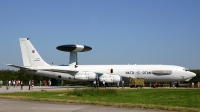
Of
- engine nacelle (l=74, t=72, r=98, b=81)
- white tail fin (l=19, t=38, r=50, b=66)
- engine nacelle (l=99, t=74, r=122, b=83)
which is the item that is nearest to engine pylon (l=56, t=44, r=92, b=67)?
white tail fin (l=19, t=38, r=50, b=66)

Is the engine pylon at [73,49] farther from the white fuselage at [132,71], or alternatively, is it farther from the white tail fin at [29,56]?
the white tail fin at [29,56]

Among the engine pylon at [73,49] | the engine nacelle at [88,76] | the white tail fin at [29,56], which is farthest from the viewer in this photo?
the engine pylon at [73,49]

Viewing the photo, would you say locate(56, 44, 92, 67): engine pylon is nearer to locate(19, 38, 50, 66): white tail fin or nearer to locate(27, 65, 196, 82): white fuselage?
locate(27, 65, 196, 82): white fuselage

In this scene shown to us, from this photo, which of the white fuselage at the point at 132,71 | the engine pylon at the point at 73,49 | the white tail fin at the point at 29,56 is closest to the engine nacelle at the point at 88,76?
the white fuselage at the point at 132,71

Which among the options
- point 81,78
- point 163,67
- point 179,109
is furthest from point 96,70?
point 179,109

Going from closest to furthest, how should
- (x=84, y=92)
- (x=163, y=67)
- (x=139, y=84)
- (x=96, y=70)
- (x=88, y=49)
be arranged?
(x=84, y=92) < (x=139, y=84) < (x=163, y=67) < (x=96, y=70) < (x=88, y=49)

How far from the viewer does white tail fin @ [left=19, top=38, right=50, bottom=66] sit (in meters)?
55.7

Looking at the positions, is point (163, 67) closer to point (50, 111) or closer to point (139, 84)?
point (139, 84)

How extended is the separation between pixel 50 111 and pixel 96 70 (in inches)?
1555

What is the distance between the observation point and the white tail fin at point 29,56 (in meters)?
55.7

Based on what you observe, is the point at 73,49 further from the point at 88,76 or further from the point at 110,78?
the point at 110,78

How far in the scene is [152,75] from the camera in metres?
50.8

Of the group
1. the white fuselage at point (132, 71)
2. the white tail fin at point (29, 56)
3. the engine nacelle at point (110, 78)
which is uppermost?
the white tail fin at point (29, 56)

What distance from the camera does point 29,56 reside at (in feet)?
182
